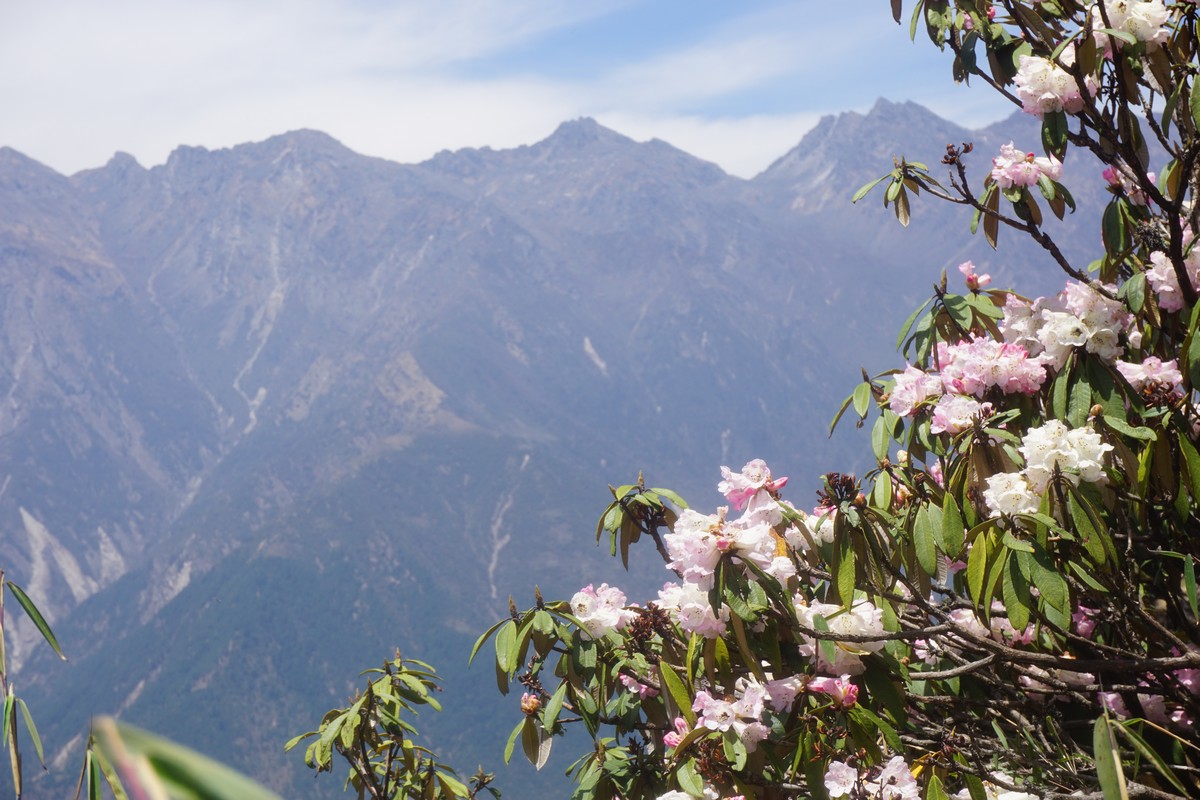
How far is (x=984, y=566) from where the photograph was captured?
3023 mm

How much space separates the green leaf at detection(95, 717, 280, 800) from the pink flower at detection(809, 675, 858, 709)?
3360 millimetres

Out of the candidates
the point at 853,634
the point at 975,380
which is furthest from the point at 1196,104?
the point at 853,634

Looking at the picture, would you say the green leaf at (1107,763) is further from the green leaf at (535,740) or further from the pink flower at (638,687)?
the green leaf at (535,740)

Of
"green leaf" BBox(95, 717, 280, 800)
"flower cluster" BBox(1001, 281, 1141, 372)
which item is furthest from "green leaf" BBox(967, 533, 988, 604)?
"green leaf" BBox(95, 717, 280, 800)

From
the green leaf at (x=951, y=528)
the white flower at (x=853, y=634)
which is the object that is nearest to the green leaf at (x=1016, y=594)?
the green leaf at (x=951, y=528)

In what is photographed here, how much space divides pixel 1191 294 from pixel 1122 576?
1.30 meters

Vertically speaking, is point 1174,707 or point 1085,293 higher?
point 1085,293

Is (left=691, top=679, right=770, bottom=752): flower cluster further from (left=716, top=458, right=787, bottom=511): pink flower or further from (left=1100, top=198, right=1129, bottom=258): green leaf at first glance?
(left=1100, top=198, right=1129, bottom=258): green leaf

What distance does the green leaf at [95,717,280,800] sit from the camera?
73cm

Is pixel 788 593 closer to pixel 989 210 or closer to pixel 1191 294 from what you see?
pixel 1191 294

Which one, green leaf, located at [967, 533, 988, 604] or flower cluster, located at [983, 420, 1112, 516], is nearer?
green leaf, located at [967, 533, 988, 604]

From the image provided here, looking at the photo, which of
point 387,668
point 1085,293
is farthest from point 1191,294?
point 387,668

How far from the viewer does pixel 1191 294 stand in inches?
162

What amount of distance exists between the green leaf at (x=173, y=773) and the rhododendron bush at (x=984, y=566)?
2599 millimetres
